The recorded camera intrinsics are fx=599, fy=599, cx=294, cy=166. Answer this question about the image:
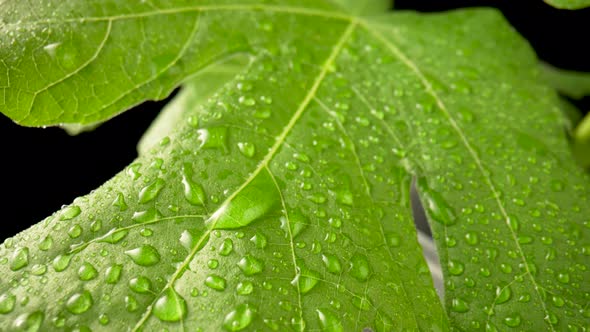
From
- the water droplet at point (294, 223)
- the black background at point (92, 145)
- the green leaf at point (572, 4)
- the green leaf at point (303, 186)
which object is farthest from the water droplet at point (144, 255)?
the black background at point (92, 145)

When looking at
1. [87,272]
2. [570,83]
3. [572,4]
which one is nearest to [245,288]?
[87,272]

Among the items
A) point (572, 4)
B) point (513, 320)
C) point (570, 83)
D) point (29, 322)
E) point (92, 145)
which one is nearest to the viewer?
point (29, 322)

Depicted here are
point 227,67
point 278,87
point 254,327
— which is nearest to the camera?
point 254,327

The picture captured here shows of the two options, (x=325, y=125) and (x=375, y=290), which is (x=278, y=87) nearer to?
(x=325, y=125)

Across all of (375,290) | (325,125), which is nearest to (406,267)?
(375,290)

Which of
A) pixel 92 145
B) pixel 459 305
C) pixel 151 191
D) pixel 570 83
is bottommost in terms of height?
pixel 92 145

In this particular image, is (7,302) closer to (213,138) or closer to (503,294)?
(213,138)

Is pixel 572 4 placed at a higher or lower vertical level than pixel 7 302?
higher
